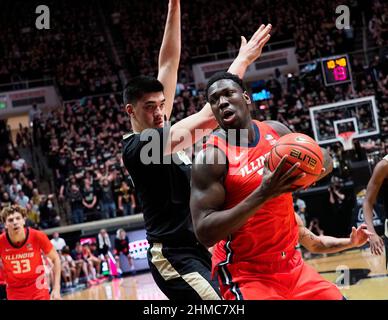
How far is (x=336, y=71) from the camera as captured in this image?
1684cm

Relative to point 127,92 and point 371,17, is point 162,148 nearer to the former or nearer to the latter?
point 127,92

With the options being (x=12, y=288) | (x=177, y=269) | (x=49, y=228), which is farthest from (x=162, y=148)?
(x=49, y=228)

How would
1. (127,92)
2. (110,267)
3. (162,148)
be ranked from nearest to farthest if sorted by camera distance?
(162,148) < (127,92) < (110,267)

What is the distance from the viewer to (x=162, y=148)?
3.55m

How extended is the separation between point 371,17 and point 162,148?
2151 cm

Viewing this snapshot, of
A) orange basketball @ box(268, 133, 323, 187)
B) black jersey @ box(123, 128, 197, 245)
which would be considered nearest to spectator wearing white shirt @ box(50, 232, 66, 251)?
black jersey @ box(123, 128, 197, 245)

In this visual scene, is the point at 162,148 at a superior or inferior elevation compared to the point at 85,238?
superior

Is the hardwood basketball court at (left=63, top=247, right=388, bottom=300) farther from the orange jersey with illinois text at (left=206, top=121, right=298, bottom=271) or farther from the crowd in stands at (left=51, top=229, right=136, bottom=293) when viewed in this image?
the orange jersey with illinois text at (left=206, top=121, right=298, bottom=271)

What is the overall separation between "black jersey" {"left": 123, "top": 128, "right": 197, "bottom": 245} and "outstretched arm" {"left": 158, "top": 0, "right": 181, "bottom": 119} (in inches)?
23.5

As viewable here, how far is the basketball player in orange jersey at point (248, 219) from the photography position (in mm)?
3117

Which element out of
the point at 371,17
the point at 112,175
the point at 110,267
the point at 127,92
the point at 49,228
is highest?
the point at 371,17

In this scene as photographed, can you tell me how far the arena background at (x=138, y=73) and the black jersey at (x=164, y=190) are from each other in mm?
8515

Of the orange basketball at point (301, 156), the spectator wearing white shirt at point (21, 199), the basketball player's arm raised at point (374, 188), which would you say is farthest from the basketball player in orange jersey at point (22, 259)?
the spectator wearing white shirt at point (21, 199)

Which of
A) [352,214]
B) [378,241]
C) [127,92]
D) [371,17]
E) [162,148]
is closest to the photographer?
[162,148]
